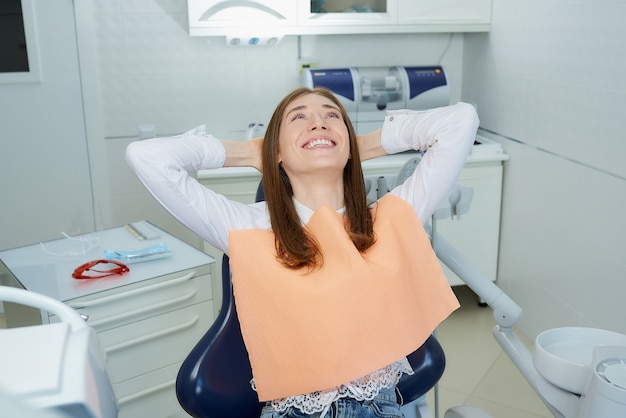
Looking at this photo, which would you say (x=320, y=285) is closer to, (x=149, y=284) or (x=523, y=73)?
(x=149, y=284)

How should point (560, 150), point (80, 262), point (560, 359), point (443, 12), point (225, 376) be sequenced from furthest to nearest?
point (443, 12) < point (560, 150) < point (80, 262) < point (225, 376) < point (560, 359)

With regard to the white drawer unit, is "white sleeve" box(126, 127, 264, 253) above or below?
above

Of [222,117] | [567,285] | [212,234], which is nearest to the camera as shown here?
[212,234]

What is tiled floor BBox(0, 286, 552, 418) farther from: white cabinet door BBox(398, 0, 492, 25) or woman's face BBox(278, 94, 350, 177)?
→ white cabinet door BBox(398, 0, 492, 25)

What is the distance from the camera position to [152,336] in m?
2.00

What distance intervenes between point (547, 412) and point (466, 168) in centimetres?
105

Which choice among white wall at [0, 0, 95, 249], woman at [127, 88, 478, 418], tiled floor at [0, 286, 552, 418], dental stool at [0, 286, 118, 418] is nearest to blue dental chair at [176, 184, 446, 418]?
woman at [127, 88, 478, 418]

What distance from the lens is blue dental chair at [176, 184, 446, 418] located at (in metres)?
1.54

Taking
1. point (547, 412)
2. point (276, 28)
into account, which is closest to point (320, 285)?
point (547, 412)

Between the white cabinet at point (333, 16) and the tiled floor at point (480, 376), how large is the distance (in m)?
1.31

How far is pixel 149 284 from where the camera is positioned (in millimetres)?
1938

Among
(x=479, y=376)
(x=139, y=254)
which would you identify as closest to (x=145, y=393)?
(x=139, y=254)

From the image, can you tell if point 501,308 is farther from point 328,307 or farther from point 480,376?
point 480,376

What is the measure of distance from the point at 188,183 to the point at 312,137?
0.31m
